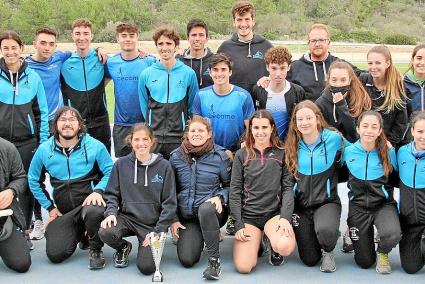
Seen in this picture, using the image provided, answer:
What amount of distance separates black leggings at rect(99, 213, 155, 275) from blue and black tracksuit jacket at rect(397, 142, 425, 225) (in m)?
2.06

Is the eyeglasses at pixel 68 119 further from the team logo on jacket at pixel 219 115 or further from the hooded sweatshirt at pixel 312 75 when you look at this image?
the hooded sweatshirt at pixel 312 75

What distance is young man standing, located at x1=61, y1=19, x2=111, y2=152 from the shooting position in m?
6.19

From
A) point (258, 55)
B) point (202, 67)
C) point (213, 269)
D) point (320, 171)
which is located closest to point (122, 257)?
point (213, 269)

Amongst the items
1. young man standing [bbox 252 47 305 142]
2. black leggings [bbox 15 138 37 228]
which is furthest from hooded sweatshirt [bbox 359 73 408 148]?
black leggings [bbox 15 138 37 228]

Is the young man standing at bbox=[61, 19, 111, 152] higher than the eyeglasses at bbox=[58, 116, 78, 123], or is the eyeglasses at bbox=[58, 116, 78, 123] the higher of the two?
the young man standing at bbox=[61, 19, 111, 152]

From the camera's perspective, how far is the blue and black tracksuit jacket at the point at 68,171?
5242 millimetres

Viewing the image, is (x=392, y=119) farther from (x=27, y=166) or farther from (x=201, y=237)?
(x=27, y=166)

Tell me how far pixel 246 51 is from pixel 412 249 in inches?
100.0

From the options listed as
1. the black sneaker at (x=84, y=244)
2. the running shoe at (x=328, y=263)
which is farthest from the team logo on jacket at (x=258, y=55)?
the black sneaker at (x=84, y=244)

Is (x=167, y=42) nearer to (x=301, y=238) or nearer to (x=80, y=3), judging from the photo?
(x=301, y=238)

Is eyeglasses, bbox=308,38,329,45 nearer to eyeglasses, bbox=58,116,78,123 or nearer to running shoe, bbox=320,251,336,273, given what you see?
running shoe, bbox=320,251,336,273

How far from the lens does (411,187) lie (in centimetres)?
482

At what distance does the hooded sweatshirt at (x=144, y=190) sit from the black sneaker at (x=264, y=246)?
0.77 meters

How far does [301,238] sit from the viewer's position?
4996 millimetres
